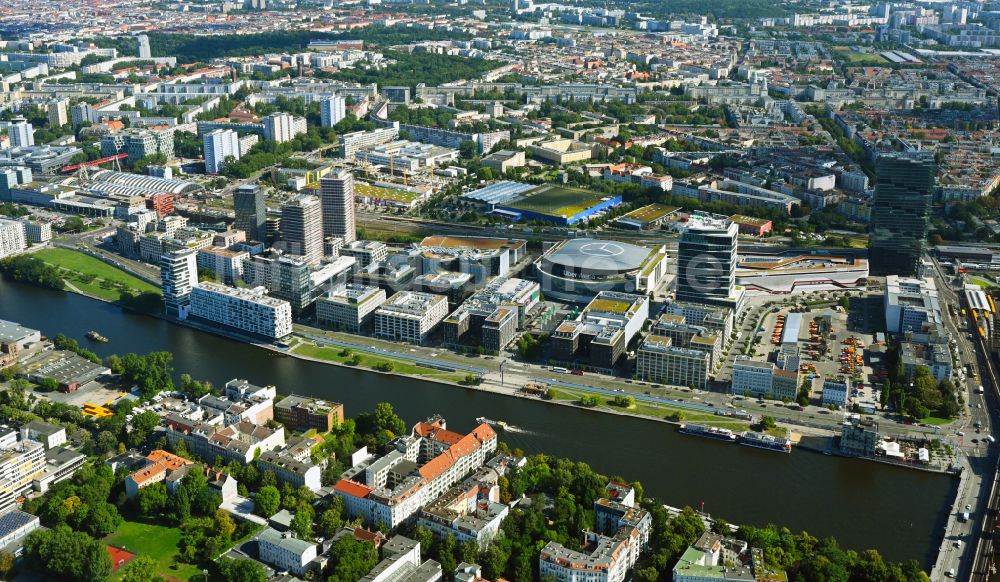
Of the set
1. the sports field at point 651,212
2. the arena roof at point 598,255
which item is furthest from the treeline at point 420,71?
the arena roof at point 598,255

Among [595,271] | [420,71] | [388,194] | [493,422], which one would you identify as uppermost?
[420,71]

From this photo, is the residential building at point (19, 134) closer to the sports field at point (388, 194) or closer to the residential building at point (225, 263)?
the sports field at point (388, 194)

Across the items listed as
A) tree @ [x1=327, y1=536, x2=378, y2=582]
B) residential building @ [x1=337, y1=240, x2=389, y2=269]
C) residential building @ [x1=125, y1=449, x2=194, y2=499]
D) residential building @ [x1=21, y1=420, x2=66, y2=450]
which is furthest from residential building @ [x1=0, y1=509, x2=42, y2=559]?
residential building @ [x1=337, y1=240, x2=389, y2=269]

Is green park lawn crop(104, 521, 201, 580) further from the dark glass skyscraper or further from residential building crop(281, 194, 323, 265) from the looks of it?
the dark glass skyscraper

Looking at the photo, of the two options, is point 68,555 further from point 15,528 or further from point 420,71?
point 420,71

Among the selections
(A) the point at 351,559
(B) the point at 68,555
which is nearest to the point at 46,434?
(B) the point at 68,555
